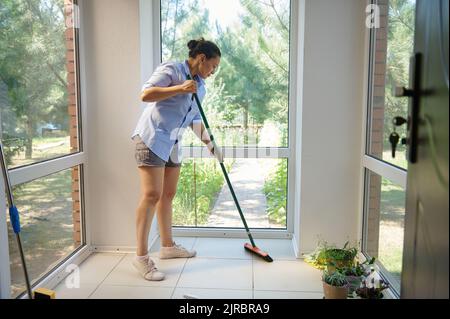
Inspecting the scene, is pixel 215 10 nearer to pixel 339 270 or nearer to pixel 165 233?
pixel 165 233

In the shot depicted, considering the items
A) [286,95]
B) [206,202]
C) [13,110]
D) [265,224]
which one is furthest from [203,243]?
[13,110]

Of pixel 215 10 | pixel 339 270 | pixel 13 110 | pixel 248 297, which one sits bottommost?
pixel 248 297

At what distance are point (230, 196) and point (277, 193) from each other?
0.37 meters

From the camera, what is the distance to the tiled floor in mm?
2211

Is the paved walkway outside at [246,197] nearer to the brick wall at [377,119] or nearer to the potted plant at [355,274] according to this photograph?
the brick wall at [377,119]

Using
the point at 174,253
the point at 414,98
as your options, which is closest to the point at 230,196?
the point at 174,253

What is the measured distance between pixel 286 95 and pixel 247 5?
0.72 m

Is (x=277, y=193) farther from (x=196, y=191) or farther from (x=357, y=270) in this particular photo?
(x=357, y=270)

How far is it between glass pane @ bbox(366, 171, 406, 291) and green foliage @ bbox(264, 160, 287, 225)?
734 mm

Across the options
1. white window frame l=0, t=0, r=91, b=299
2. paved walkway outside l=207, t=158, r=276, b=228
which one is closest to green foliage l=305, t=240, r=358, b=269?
paved walkway outside l=207, t=158, r=276, b=228

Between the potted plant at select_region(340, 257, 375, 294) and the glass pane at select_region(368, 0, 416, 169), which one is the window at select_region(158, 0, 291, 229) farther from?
the potted plant at select_region(340, 257, 375, 294)

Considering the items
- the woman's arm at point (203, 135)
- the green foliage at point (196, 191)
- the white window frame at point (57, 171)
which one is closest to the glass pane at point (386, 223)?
the woman's arm at point (203, 135)

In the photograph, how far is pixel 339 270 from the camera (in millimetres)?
2203

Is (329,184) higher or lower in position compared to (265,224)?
higher
